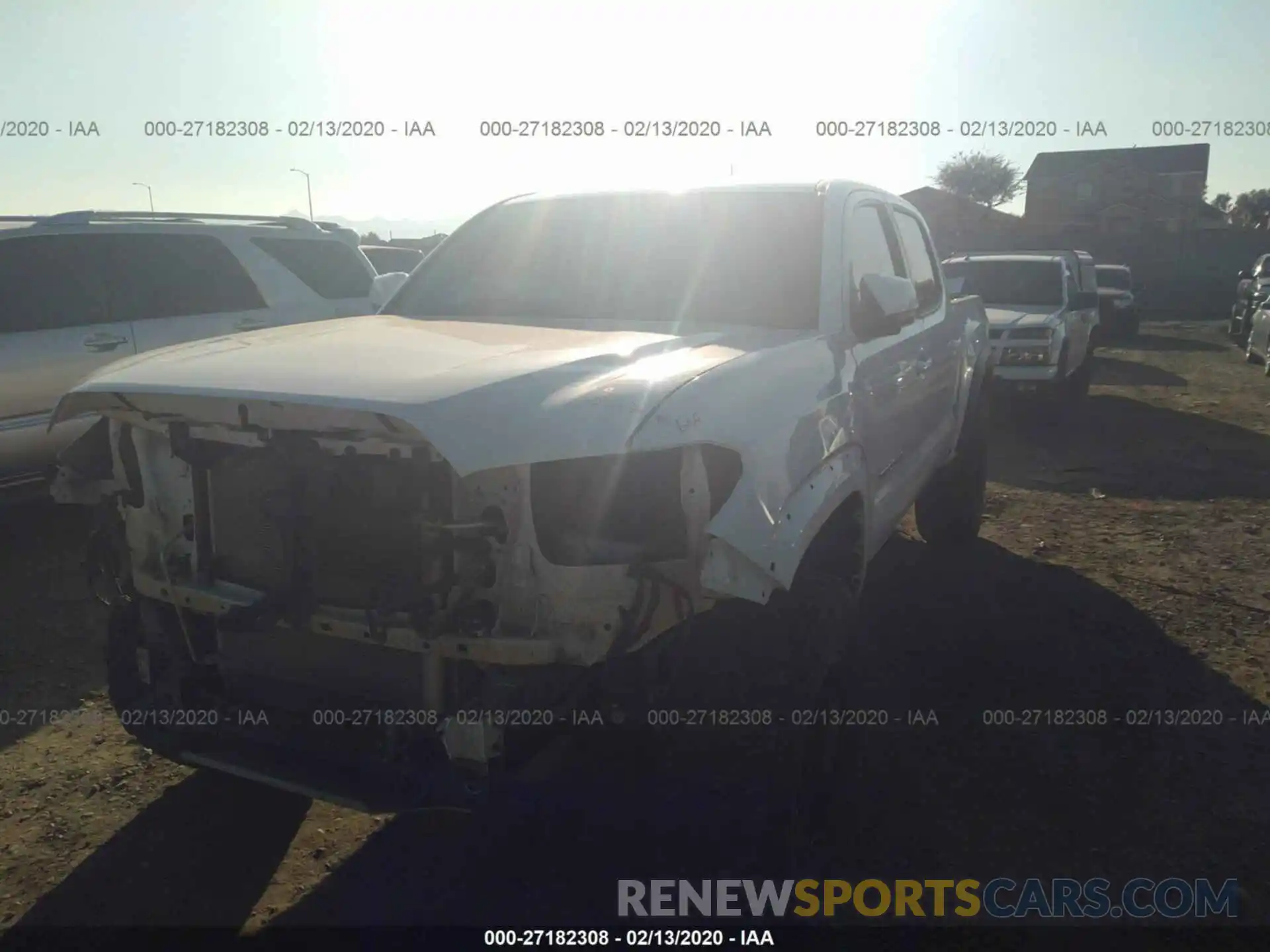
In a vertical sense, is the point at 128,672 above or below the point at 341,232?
below

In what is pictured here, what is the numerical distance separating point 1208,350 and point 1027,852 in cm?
1917

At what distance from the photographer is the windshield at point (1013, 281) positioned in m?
11.5

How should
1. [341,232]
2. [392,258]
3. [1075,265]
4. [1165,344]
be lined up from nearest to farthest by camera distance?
[341,232], [1075,265], [392,258], [1165,344]

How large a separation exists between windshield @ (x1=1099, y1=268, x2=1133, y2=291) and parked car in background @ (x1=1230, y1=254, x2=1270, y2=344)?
225 centimetres

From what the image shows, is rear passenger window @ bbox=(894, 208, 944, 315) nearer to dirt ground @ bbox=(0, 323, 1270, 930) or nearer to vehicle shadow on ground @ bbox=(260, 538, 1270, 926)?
dirt ground @ bbox=(0, 323, 1270, 930)

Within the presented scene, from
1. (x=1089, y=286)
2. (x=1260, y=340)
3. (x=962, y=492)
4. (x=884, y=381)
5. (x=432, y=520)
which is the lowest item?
(x=962, y=492)

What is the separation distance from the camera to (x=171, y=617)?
282 centimetres

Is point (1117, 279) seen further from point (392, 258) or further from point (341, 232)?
point (341, 232)

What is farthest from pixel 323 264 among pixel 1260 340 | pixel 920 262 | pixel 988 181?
pixel 988 181

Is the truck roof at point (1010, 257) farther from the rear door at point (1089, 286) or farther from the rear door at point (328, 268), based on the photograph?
the rear door at point (328, 268)

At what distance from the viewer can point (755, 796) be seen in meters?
2.73

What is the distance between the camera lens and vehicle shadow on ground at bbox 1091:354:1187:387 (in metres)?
14.1

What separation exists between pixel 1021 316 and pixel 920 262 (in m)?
6.41

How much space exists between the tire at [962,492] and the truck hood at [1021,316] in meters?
5.01
